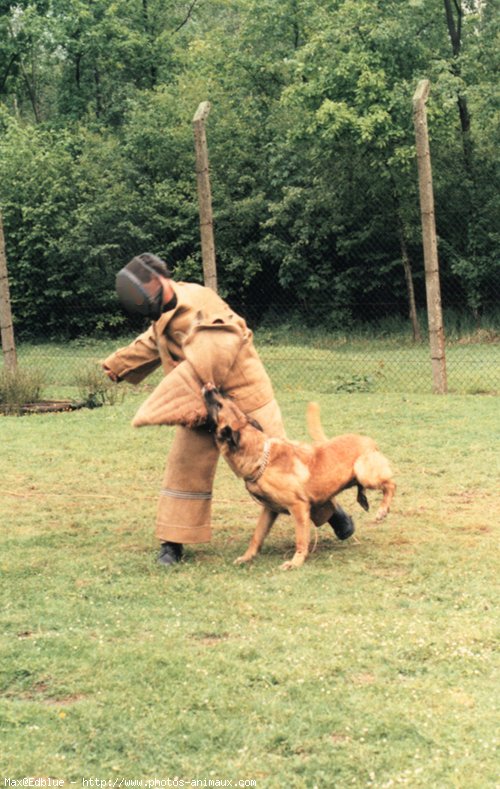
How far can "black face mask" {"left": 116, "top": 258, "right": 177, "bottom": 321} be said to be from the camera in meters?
6.57

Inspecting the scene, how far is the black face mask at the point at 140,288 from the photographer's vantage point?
6574 millimetres

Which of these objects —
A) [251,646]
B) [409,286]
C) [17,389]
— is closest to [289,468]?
[251,646]

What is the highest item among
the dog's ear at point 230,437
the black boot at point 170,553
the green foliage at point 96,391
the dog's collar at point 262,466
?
the dog's ear at point 230,437

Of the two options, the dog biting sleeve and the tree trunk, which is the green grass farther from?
the tree trunk

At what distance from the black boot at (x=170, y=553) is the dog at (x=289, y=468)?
398 millimetres

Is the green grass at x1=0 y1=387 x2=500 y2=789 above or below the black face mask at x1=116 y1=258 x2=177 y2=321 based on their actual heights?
below

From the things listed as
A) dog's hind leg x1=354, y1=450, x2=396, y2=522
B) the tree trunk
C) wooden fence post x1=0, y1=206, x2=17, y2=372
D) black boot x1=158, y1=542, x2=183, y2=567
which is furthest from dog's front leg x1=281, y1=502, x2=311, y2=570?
wooden fence post x1=0, y1=206, x2=17, y2=372

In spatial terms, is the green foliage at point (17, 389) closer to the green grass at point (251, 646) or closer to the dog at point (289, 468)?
the green grass at point (251, 646)

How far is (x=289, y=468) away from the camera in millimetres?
6613

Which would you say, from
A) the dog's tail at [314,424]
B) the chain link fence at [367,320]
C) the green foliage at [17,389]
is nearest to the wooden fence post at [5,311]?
the green foliage at [17,389]

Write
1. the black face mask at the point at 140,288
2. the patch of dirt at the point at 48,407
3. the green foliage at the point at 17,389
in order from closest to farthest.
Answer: the black face mask at the point at 140,288 < the patch of dirt at the point at 48,407 < the green foliage at the point at 17,389

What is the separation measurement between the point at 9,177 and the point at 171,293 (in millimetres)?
21192

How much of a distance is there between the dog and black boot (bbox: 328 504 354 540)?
300 mm

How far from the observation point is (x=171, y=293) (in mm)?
6750
